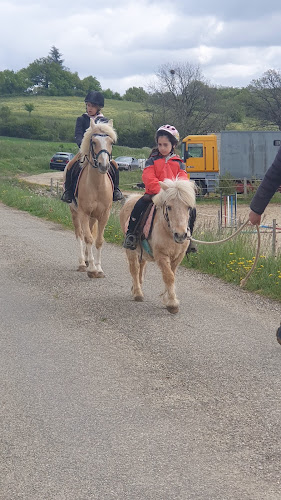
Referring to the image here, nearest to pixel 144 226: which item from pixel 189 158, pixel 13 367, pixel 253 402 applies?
pixel 13 367

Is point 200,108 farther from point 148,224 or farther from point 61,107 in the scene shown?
point 148,224

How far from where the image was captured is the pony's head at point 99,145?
1091 cm

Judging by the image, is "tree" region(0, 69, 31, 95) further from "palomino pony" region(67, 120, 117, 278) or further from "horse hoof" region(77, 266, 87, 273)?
"palomino pony" region(67, 120, 117, 278)

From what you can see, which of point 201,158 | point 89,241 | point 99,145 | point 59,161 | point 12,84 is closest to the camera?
point 99,145

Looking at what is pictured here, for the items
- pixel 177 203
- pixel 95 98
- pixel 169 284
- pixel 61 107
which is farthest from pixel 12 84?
pixel 177 203

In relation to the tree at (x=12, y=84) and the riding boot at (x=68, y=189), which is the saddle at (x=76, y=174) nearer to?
the riding boot at (x=68, y=189)

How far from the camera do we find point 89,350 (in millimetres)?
7164

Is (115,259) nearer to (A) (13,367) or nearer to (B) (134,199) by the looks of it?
(B) (134,199)

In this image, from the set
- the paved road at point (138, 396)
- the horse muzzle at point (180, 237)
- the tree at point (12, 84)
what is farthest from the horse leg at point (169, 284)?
the tree at point (12, 84)

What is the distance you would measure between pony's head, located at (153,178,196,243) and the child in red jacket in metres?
0.46

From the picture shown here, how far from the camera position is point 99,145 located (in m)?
11.0

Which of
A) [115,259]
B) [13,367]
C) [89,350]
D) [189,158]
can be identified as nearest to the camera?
[13,367]

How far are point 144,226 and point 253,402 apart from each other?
3.96 meters

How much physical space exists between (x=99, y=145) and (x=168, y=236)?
298cm
